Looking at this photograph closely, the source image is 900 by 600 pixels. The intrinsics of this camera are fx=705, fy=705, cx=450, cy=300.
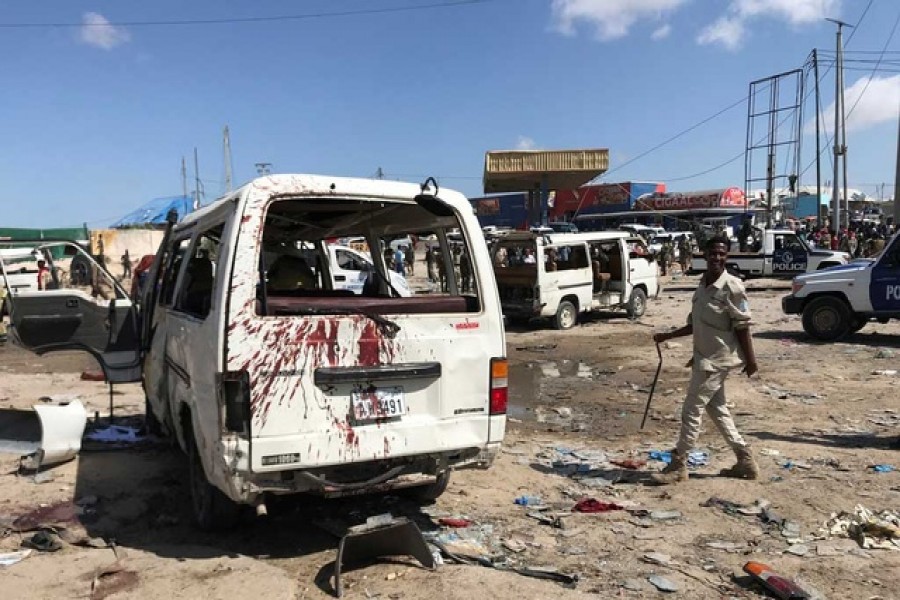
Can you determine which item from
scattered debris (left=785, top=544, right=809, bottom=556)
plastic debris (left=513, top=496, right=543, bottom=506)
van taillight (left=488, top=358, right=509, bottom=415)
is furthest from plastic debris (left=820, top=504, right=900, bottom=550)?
Result: van taillight (left=488, top=358, right=509, bottom=415)

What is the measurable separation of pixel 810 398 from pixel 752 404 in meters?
0.83

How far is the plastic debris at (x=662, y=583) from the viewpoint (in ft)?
12.3

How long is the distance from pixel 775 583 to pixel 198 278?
4226 millimetres

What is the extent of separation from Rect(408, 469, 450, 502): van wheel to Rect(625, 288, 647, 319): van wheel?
40.3ft

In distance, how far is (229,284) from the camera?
367cm

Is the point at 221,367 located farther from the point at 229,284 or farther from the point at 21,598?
the point at 21,598

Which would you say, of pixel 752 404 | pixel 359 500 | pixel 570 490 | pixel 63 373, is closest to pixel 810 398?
pixel 752 404

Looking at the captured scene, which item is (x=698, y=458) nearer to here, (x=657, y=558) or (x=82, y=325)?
(x=657, y=558)

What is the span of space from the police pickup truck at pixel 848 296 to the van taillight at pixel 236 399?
1157 centimetres

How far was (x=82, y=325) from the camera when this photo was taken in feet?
20.5

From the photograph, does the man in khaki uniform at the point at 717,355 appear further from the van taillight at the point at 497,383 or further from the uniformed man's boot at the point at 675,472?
the van taillight at the point at 497,383

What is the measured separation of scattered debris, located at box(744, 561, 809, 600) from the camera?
3.58 meters

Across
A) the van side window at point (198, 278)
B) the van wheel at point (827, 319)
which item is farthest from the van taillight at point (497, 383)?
the van wheel at point (827, 319)

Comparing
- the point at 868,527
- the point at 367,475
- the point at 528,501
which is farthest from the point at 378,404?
the point at 868,527
